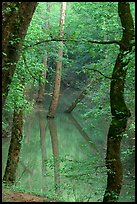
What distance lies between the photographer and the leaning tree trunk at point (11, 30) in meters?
4.86

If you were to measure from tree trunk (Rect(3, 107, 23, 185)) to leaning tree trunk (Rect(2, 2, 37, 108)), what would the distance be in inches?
215

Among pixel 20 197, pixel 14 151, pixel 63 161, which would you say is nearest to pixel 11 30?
pixel 63 161

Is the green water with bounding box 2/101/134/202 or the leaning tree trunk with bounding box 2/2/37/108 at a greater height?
the leaning tree trunk with bounding box 2/2/37/108

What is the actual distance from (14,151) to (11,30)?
6.40 meters

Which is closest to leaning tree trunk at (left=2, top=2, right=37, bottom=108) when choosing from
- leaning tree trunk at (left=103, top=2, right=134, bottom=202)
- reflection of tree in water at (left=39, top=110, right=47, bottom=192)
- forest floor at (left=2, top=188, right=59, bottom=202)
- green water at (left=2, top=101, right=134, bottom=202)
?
leaning tree trunk at (left=103, top=2, right=134, bottom=202)

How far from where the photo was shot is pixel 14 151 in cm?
1084

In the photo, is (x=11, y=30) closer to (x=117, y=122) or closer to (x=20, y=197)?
(x=117, y=122)

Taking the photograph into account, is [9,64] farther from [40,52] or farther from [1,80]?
[40,52]

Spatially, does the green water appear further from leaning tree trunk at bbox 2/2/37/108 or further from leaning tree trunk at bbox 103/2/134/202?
leaning tree trunk at bbox 2/2/37/108

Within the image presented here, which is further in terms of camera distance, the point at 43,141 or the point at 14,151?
the point at 43,141

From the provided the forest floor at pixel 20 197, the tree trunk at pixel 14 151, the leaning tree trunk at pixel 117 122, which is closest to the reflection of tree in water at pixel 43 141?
the tree trunk at pixel 14 151

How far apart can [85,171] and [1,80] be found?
2.68 m

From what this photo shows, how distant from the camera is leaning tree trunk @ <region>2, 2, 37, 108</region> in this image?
486 centimetres

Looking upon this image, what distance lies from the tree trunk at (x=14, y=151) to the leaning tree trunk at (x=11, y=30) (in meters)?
5.45
